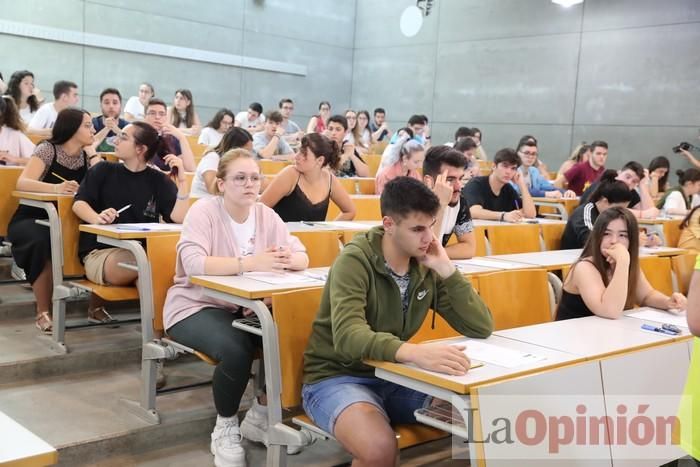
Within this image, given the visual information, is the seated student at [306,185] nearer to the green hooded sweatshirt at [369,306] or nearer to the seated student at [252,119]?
the green hooded sweatshirt at [369,306]

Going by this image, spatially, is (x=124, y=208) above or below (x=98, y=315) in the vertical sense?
above

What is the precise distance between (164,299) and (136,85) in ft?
25.6

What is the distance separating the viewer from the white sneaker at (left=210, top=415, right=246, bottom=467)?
109 inches

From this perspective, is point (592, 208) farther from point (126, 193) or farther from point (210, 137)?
point (210, 137)

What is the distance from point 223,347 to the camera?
8.91 ft

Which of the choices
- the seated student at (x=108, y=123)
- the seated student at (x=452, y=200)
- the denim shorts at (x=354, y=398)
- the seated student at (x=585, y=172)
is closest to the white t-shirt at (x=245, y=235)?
the denim shorts at (x=354, y=398)

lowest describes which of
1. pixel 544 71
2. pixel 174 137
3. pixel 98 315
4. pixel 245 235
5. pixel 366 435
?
pixel 98 315

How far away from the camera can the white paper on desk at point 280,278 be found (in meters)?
2.76

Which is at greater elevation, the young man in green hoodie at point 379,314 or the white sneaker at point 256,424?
the young man in green hoodie at point 379,314

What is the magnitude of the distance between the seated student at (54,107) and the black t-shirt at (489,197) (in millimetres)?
3532

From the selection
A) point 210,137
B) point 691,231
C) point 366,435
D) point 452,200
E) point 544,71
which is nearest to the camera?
point 366,435

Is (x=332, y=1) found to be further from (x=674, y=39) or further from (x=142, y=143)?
(x=142, y=143)

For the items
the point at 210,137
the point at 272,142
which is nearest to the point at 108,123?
the point at 210,137

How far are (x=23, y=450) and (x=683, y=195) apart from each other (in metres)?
6.89
